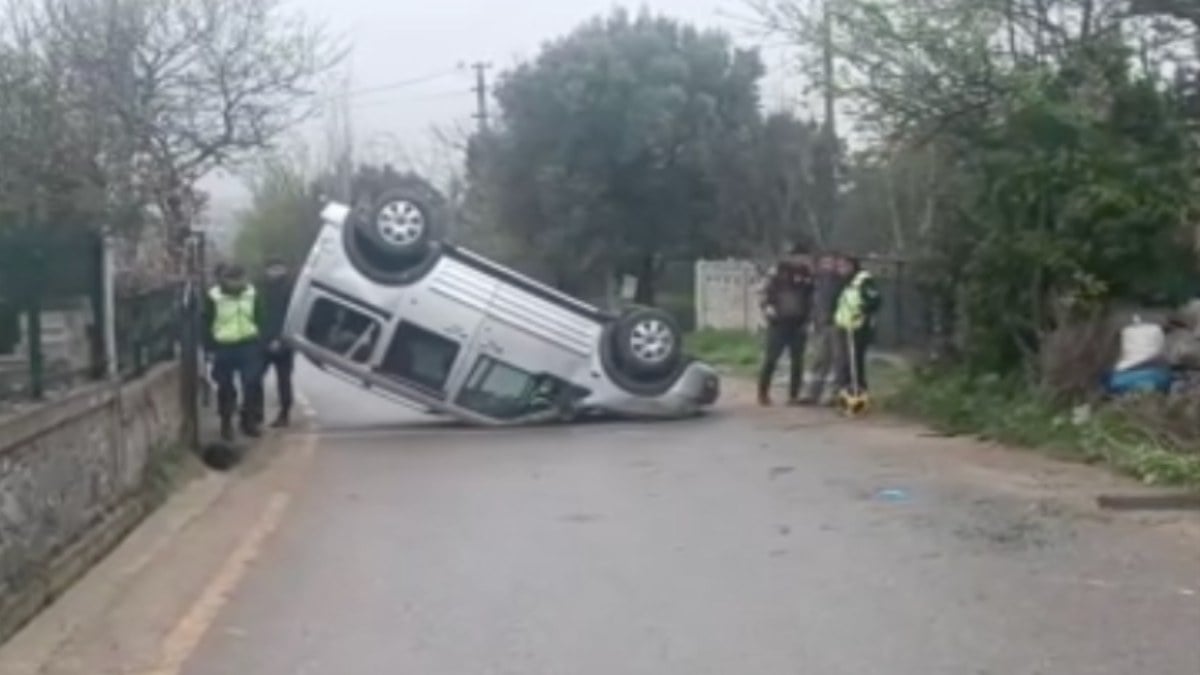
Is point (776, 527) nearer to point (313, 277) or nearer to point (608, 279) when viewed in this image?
point (313, 277)

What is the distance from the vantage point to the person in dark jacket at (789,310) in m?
25.7

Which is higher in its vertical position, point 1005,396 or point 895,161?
point 895,161

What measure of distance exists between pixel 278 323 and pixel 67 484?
11.0 metres

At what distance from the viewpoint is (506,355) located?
23562 mm

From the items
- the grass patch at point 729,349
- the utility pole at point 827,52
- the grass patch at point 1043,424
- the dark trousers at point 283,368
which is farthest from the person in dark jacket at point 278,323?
the grass patch at point 729,349

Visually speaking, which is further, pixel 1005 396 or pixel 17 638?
pixel 1005 396

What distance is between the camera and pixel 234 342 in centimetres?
2181

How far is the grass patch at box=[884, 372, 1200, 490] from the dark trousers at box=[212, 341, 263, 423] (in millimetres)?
6122

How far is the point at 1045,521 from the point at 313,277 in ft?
35.2

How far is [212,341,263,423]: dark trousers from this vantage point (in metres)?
21.7

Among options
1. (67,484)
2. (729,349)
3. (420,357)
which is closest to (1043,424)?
(420,357)

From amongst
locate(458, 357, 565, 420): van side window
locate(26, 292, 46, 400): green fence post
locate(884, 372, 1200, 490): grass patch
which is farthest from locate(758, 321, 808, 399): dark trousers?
locate(26, 292, 46, 400): green fence post

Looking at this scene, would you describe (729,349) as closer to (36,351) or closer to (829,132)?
(829,132)

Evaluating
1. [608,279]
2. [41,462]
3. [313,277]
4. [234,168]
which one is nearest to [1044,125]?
[313,277]
